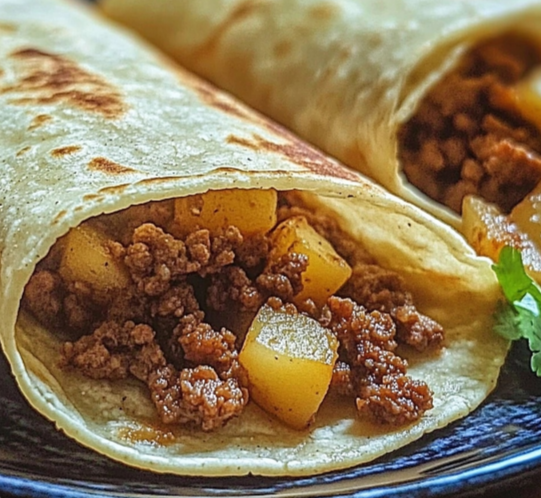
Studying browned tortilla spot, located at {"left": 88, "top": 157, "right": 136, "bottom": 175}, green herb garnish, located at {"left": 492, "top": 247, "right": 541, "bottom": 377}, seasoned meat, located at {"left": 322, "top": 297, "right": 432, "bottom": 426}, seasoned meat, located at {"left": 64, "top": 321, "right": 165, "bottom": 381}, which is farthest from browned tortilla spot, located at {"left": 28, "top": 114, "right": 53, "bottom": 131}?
green herb garnish, located at {"left": 492, "top": 247, "right": 541, "bottom": 377}

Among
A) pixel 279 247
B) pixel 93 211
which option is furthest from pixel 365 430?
pixel 93 211

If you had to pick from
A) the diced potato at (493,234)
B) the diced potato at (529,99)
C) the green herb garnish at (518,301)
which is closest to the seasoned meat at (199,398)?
the green herb garnish at (518,301)

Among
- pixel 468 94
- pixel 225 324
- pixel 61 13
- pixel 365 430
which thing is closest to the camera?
pixel 365 430

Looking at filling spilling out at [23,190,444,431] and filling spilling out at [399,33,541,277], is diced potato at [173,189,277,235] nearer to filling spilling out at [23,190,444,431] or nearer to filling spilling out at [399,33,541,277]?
filling spilling out at [23,190,444,431]

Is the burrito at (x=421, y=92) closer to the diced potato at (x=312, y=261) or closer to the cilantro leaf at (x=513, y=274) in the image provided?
the cilantro leaf at (x=513, y=274)

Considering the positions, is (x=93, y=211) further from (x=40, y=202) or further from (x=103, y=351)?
(x=103, y=351)

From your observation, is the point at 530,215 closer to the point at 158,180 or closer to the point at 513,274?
the point at 513,274
